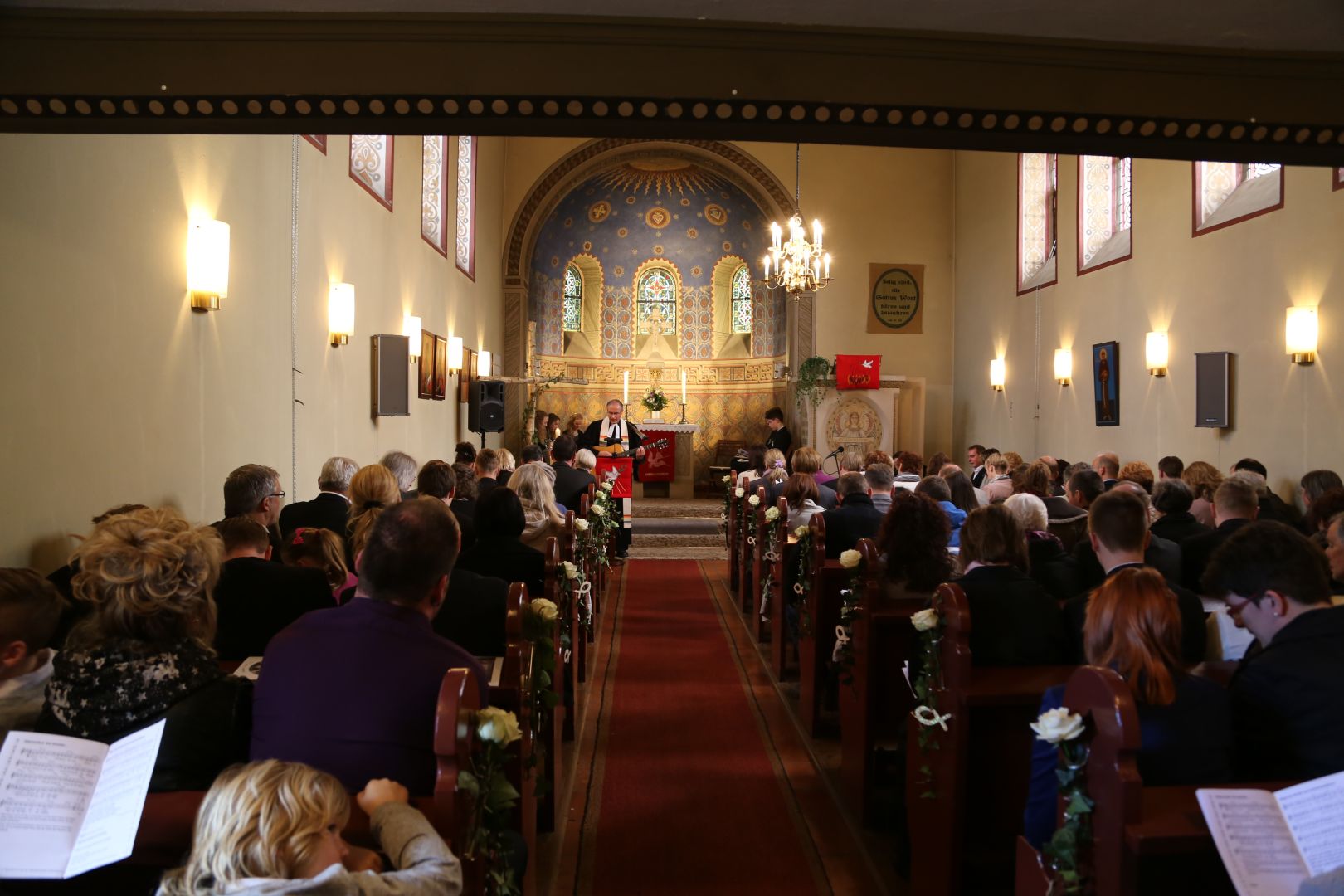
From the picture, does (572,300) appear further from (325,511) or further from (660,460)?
(325,511)

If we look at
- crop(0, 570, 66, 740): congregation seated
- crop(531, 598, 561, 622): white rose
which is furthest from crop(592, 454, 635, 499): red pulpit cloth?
crop(0, 570, 66, 740): congregation seated

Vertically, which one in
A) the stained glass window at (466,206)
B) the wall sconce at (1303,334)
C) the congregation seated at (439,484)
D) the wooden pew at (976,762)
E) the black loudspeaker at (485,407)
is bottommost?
the wooden pew at (976,762)

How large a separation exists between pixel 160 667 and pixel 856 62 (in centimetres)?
274

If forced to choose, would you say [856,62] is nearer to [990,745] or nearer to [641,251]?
[990,745]

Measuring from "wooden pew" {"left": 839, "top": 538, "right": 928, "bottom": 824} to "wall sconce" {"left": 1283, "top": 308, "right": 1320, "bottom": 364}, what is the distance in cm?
491

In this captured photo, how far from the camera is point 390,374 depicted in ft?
26.8

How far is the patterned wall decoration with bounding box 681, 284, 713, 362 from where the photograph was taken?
17297 millimetres

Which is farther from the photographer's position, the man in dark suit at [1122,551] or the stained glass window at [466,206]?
the stained glass window at [466,206]

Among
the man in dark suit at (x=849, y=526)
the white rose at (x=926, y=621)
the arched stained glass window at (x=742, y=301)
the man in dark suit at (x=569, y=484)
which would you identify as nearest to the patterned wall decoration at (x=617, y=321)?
the arched stained glass window at (x=742, y=301)

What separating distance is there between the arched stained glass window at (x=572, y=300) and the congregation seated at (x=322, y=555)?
13737mm

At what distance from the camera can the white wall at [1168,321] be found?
6941 millimetres

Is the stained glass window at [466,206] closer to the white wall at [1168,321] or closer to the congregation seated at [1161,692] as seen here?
the white wall at [1168,321]

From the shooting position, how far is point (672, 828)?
3617 mm

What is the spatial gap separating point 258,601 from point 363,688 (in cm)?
139
